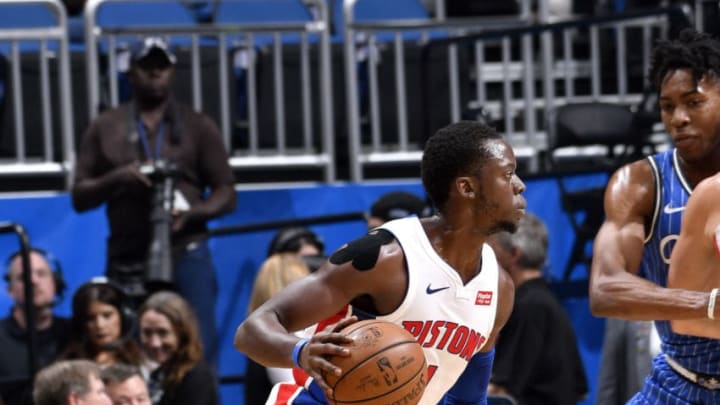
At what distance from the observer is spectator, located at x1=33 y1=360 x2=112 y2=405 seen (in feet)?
22.3

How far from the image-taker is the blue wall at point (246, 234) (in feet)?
31.6

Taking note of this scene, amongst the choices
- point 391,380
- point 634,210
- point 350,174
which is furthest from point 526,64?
point 391,380

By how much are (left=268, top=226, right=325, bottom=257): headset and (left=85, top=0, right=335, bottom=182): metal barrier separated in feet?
5.02

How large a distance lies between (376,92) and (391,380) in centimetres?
630

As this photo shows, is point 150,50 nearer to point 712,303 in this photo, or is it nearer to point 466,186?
point 466,186

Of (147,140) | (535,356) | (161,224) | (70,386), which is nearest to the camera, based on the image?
(70,386)

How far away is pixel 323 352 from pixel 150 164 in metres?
4.57

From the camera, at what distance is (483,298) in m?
5.34

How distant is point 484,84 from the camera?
11.0m

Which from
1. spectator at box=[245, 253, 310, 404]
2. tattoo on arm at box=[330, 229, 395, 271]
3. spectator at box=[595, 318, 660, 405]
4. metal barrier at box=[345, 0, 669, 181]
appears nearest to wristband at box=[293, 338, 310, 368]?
tattoo on arm at box=[330, 229, 395, 271]

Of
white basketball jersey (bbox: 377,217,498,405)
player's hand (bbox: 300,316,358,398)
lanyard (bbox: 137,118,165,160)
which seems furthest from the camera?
lanyard (bbox: 137,118,165,160)

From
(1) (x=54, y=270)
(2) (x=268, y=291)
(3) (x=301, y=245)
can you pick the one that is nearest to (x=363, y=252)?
(2) (x=268, y=291)

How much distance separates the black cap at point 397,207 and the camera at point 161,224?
121cm

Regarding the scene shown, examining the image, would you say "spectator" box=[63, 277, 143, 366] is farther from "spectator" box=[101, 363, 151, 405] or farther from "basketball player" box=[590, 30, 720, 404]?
"basketball player" box=[590, 30, 720, 404]
